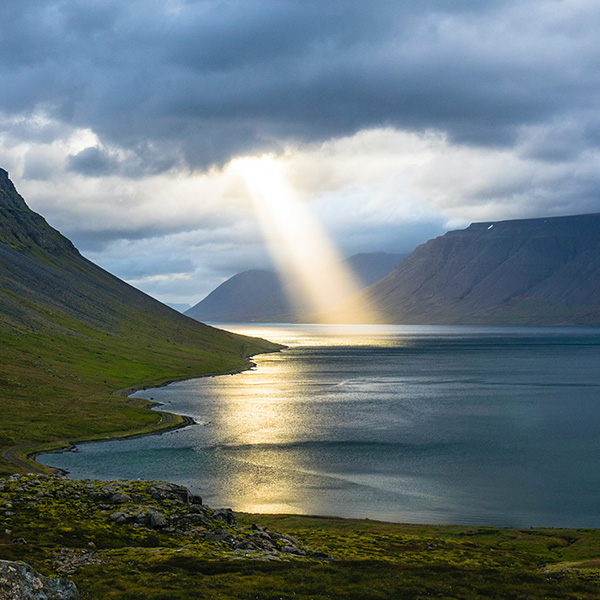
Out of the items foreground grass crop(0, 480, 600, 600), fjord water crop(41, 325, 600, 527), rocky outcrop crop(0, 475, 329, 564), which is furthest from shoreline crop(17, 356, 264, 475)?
foreground grass crop(0, 480, 600, 600)

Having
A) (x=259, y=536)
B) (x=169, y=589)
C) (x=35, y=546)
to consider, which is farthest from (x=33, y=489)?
(x=169, y=589)

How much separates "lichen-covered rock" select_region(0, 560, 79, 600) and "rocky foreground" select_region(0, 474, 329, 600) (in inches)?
378

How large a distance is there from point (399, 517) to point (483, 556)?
685 inches

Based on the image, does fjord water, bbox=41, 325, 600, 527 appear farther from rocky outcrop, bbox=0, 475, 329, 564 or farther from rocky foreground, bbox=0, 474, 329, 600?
rocky foreground, bbox=0, 474, 329, 600

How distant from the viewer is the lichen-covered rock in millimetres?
Result: 28219

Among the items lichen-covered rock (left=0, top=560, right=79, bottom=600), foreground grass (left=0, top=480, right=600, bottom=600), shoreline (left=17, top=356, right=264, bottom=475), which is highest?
lichen-covered rock (left=0, top=560, right=79, bottom=600)

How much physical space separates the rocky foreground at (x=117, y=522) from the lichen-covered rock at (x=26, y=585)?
31.5 ft

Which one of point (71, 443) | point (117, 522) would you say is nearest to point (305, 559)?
point (117, 522)

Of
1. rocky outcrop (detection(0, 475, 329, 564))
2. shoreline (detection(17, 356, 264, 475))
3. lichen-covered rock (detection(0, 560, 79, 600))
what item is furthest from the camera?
shoreline (detection(17, 356, 264, 475))

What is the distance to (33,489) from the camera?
6116 cm

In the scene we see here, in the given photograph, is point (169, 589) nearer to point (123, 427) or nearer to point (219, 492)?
point (219, 492)

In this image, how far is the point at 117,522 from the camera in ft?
179

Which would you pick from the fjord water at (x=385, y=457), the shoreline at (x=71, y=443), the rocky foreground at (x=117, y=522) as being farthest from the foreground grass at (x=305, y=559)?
the shoreline at (x=71, y=443)

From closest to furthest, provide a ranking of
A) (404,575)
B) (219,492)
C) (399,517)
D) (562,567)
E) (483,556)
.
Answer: (404,575) → (562,567) → (483,556) → (399,517) → (219,492)
